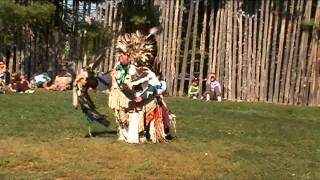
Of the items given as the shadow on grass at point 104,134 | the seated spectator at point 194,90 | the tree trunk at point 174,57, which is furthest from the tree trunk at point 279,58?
the shadow on grass at point 104,134

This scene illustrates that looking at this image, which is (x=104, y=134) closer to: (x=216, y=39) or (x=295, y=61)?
(x=216, y=39)

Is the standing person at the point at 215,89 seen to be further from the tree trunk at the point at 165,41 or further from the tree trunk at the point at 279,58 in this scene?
the tree trunk at the point at 279,58

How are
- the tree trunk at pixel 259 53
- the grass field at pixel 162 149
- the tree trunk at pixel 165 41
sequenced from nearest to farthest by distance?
the grass field at pixel 162 149 → the tree trunk at pixel 259 53 → the tree trunk at pixel 165 41

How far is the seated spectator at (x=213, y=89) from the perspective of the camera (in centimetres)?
2152

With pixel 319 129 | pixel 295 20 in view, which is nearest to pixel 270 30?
pixel 295 20

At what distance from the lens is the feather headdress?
11.0 m

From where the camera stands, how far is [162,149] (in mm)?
10172

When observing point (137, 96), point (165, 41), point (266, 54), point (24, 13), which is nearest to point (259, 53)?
point (266, 54)

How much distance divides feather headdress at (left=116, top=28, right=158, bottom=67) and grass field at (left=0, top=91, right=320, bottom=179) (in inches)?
53.3

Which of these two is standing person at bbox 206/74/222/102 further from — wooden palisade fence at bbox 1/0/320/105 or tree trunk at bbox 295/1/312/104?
tree trunk at bbox 295/1/312/104

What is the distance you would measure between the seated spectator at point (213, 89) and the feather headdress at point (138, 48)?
1045 cm

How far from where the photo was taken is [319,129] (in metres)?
14.2

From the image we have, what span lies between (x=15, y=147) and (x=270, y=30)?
13600 millimetres

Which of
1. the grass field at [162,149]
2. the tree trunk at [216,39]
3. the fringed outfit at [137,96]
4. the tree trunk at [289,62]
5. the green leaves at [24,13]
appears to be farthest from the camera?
the tree trunk at [216,39]
